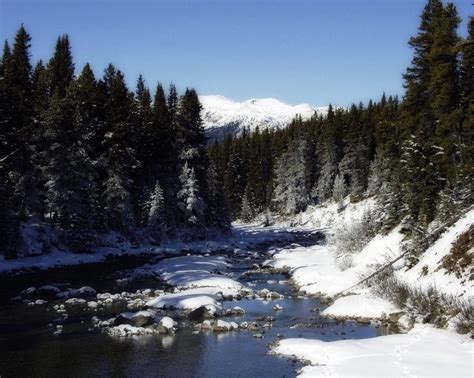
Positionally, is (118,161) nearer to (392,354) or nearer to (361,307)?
(361,307)

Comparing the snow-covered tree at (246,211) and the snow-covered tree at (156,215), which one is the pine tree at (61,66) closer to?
the snow-covered tree at (156,215)

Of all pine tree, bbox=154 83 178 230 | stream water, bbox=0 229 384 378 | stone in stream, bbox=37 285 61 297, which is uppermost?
pine tree, bbox=154 83 178 230

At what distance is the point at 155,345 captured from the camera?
A: 862 inches

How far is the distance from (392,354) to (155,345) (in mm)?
9407

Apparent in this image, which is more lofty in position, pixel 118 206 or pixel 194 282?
pixel 118 206

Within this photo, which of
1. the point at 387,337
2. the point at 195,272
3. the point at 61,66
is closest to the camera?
the point at 387,337

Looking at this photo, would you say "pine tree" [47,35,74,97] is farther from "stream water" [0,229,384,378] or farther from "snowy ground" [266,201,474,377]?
"snowy ground" [266,201,474,377]

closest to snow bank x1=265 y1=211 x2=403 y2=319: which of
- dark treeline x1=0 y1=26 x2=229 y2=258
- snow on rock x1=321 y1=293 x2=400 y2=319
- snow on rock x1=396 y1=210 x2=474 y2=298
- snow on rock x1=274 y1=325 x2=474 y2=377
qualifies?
snow on rock x1=321 y1=293 x2=400 y2=319

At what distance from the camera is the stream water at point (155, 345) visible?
1878cm

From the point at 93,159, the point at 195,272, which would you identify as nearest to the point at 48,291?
the point at 195,272

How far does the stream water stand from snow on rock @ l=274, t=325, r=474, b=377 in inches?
41.4

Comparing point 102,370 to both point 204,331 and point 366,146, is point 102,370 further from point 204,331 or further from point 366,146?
point 366,146

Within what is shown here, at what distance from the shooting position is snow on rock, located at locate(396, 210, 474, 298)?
71.8ft

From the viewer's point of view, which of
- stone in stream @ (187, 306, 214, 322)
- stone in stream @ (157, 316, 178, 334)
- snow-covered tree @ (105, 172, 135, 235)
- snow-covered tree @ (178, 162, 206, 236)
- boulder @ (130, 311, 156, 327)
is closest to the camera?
stone in stream @ (157, 316, 178, 334)
